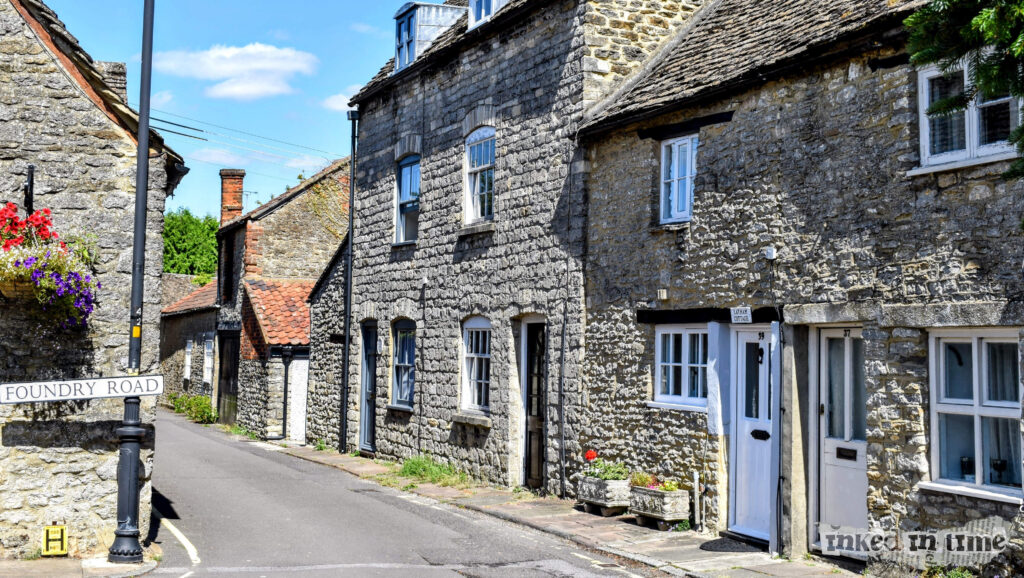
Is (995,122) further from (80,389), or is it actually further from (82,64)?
(82,64)

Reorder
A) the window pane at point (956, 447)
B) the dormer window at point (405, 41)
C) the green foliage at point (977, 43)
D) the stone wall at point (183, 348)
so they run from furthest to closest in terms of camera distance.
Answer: the stone wall at point (183, 348)
the dormer window at point (405, 41)
the window pane at point (956, 447)
the green foliage at point (977, 43)

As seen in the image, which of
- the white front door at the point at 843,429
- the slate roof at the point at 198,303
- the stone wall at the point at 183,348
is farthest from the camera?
the slate roof at the point at 198,303

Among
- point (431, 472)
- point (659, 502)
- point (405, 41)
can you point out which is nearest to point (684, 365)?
point (659, 502)

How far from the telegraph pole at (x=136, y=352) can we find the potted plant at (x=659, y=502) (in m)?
5.50

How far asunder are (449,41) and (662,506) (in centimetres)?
971

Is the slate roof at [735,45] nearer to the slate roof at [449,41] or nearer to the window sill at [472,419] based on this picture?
the slate roof at [449,41]

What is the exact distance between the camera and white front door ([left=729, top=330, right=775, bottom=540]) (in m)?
10.6

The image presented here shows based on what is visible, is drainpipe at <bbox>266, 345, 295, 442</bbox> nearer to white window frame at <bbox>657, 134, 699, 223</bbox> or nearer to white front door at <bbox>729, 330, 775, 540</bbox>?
white window frame at <bbox>657, 134, 699, 223</bbox>

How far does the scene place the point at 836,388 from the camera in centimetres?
983

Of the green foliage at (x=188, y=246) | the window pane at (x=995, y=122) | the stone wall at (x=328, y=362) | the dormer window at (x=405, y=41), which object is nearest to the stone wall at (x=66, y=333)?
the window pane at (x=995, y=122)

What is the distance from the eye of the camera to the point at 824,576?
8984 mm

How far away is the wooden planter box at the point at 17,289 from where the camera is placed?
28.9 feet

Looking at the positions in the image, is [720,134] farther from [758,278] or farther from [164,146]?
[164,146]

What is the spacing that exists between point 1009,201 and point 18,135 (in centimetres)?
924
